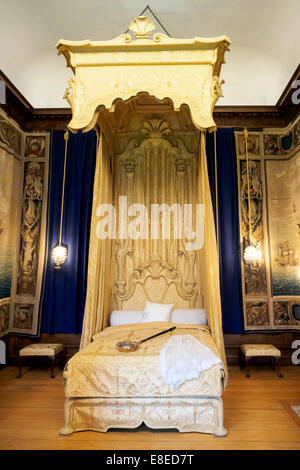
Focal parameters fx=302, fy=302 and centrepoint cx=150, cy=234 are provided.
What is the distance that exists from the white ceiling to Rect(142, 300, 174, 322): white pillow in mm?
3583

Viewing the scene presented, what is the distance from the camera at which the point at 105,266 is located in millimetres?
4105

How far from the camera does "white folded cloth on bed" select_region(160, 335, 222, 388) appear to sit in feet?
8.97

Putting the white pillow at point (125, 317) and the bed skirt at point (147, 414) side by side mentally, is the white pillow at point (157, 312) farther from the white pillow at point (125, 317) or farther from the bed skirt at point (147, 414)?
the bed skirt at point (147, 414)

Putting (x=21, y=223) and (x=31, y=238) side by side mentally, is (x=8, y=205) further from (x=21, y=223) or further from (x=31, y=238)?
(x=31, y=238)

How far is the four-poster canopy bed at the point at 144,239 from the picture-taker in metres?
2.74

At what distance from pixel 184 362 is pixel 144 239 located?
7.23ft

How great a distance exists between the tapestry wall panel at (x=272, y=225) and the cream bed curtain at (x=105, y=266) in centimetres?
98

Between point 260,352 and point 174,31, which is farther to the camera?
point 260,352

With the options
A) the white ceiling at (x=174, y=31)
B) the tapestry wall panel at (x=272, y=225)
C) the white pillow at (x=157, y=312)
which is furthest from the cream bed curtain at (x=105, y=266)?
the white ceiling at (x=174, y=31)

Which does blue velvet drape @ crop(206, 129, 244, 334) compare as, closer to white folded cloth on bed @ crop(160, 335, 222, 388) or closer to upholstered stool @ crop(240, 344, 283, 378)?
upholstered stool @ crop(240, 344, 283, 378)

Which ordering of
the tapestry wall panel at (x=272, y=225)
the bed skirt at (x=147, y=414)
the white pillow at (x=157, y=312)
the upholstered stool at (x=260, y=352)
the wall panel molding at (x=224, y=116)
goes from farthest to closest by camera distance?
the wall panel molding at (x=224, y=116)
the tapestry wall panel at (x=272, y=225)
the white pillow at (x=157, y=312)
the upholstered stool at (x=260, y=352)
the bed skirt at (x=147, y=414)

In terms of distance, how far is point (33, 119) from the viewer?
502cm

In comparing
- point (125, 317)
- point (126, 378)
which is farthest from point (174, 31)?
point (126, 378)

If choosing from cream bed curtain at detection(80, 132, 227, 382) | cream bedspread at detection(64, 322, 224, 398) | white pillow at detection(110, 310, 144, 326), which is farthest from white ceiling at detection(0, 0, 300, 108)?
cream bedspread at detection(64, 322, 224, 398)
